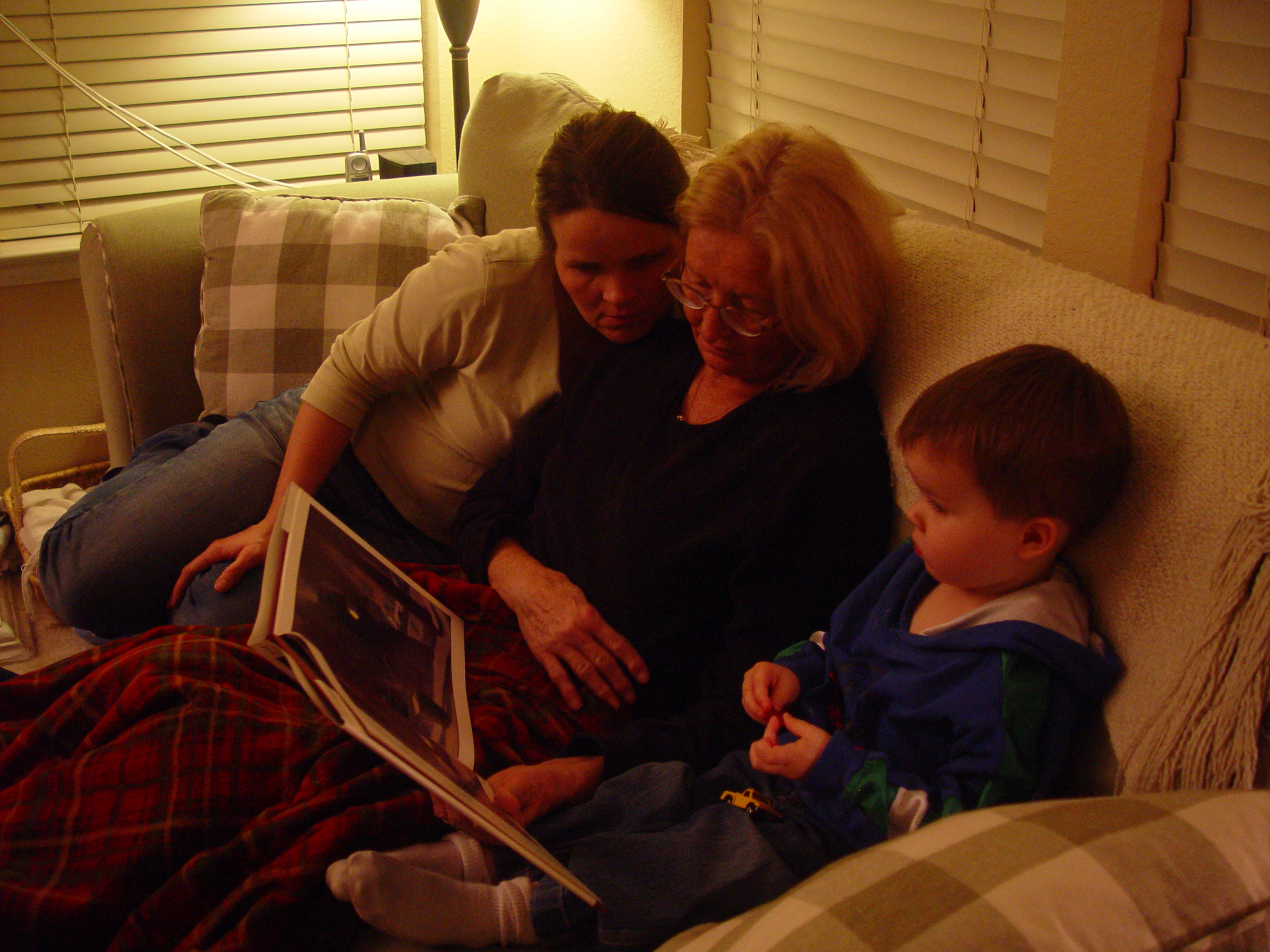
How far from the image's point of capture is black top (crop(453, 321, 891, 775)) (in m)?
1.08

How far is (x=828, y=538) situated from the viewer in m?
1.08

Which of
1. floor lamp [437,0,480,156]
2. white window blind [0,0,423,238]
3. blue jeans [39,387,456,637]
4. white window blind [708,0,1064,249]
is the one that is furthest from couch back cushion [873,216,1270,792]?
white window blind [0,0,423,238]

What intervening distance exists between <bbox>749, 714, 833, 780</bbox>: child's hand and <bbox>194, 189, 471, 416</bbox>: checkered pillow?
1.22m

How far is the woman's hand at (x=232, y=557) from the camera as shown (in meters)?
1.49

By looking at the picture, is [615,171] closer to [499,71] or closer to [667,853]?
[667,853]

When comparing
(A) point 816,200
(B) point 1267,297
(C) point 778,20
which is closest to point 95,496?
(A) point 816,200

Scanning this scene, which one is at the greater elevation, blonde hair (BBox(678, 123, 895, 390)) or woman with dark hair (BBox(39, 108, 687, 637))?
blonde hair (BBox(678, 123, 895, 390))

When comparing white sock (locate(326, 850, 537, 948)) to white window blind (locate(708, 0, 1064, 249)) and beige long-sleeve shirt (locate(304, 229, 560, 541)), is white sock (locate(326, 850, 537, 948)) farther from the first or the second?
white window blind (locate(708, 0, 1064, 249))

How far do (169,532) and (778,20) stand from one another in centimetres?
145

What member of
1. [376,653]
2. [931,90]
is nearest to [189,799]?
[376,653]

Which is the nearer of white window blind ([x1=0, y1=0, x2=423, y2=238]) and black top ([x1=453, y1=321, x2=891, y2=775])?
black top ([x1=453, y1=321, x2=891, y2=775])

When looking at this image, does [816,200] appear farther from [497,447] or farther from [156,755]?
[156,755]

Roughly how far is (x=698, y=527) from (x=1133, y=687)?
483 millimetres

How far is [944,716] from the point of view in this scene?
0.84 m
